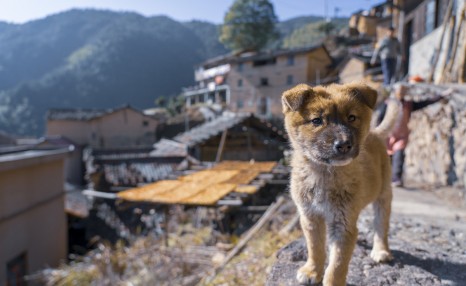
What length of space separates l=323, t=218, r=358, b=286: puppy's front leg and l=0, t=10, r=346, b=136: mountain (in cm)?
6538

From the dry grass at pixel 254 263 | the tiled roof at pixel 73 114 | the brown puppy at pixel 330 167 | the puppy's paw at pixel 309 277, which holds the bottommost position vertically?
the dry grass at pixel 254 263

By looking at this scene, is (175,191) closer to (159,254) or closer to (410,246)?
(159,254)

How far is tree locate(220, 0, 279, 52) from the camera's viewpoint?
51719 millimetres

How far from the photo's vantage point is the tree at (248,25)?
5172cm

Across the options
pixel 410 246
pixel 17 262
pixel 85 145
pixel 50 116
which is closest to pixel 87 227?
pixel 17 262

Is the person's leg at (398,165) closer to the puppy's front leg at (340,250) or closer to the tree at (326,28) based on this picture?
the puppy's front leg at (340,250)

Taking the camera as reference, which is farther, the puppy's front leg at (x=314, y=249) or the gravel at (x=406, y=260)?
the gravel at (x=406, y=260)

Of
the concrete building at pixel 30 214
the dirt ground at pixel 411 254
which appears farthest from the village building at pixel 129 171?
the dirt ground at pixel 411 254

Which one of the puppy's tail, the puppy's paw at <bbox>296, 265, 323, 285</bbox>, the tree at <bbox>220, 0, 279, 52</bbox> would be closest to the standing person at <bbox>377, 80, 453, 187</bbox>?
the puppy's tail

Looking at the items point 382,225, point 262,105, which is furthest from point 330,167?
point 262,105

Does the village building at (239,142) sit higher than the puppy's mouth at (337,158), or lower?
lower

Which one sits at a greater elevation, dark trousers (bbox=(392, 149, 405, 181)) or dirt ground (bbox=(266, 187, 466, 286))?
dark trousers (bbox=(392, 149, 405, 181))

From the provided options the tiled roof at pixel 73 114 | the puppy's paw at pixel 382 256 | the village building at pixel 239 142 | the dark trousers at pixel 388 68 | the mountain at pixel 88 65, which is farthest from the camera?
the mountain at pixel 88 65

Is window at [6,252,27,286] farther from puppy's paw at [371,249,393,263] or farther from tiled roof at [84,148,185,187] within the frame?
puppy's paw at [371,249,393,263]
